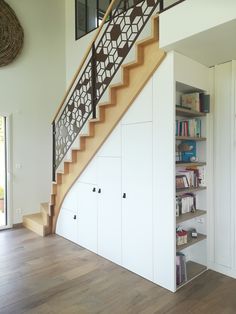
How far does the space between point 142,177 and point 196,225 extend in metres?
1.07

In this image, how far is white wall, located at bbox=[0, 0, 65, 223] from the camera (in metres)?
5.07

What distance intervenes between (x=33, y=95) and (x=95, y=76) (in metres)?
2.12

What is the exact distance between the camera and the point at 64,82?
594 cm

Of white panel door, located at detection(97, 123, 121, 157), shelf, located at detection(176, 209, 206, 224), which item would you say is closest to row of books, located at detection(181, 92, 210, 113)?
white panel door, located at detection(97, 123, 121, 157)

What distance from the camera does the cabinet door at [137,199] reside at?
3.00 metres

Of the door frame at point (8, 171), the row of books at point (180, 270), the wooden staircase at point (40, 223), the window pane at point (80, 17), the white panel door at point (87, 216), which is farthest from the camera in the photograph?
the window pane at point (80, 17)

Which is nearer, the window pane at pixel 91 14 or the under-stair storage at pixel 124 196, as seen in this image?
the under-stair storage at pixel 124 196

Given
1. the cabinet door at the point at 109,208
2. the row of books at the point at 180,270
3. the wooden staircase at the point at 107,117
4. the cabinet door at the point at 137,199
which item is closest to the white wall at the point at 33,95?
the wooden staircase at the point at 107,117

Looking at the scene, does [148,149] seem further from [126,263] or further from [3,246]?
[3,246]

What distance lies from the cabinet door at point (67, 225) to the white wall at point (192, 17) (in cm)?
301

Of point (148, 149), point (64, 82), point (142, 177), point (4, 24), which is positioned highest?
point (4, 24)

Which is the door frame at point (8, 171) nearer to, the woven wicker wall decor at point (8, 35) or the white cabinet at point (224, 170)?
the woven wicker wall decor at point (8, 35)

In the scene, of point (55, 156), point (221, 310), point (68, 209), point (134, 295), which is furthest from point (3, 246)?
point (221, 310)

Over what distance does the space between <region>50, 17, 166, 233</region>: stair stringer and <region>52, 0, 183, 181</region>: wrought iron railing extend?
0.24 metres
